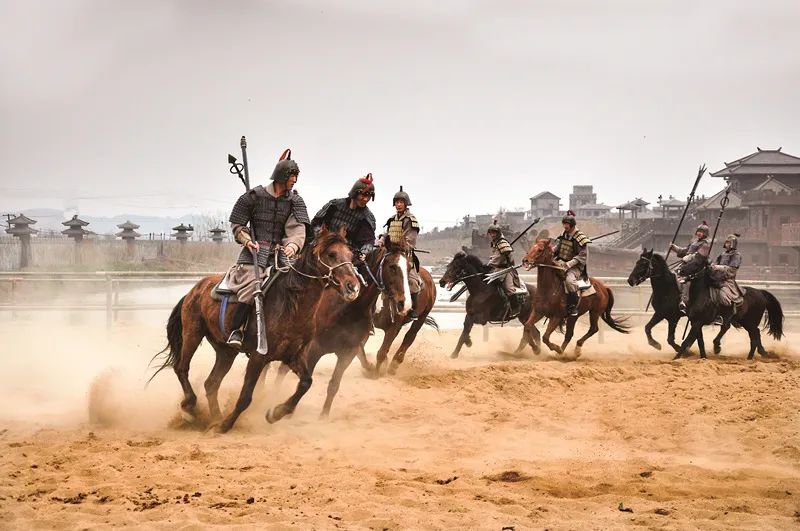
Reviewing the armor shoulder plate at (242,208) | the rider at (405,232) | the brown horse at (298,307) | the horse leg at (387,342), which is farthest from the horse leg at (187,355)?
the horse leg at (387,342)

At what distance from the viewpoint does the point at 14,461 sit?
684 cm

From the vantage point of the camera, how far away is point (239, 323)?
813cm

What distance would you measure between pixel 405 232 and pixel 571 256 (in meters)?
5.36

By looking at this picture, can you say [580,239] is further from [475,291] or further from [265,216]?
[265,216]

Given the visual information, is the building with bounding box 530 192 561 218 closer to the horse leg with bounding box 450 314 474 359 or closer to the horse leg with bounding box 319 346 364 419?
the horse leg with bounding box 450 314 474 359

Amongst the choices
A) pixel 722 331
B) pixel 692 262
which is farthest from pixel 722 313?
pixel 692 262

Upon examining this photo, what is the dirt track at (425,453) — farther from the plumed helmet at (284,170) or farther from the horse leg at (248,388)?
the plumed helmet at (284,170)

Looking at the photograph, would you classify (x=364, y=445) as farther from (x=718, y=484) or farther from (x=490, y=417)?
(x=718, y=484)

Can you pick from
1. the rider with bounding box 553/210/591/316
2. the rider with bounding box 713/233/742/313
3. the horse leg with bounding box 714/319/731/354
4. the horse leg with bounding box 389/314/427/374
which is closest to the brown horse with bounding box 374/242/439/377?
the horse leg with bounding box 389/314/427/374

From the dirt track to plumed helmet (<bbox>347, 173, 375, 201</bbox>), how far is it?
2.44m

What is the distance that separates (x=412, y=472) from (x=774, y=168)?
2223 inches

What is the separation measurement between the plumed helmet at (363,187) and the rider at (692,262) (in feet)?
26.1

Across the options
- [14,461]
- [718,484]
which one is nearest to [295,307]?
[14,461]

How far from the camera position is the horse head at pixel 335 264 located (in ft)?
25.9
